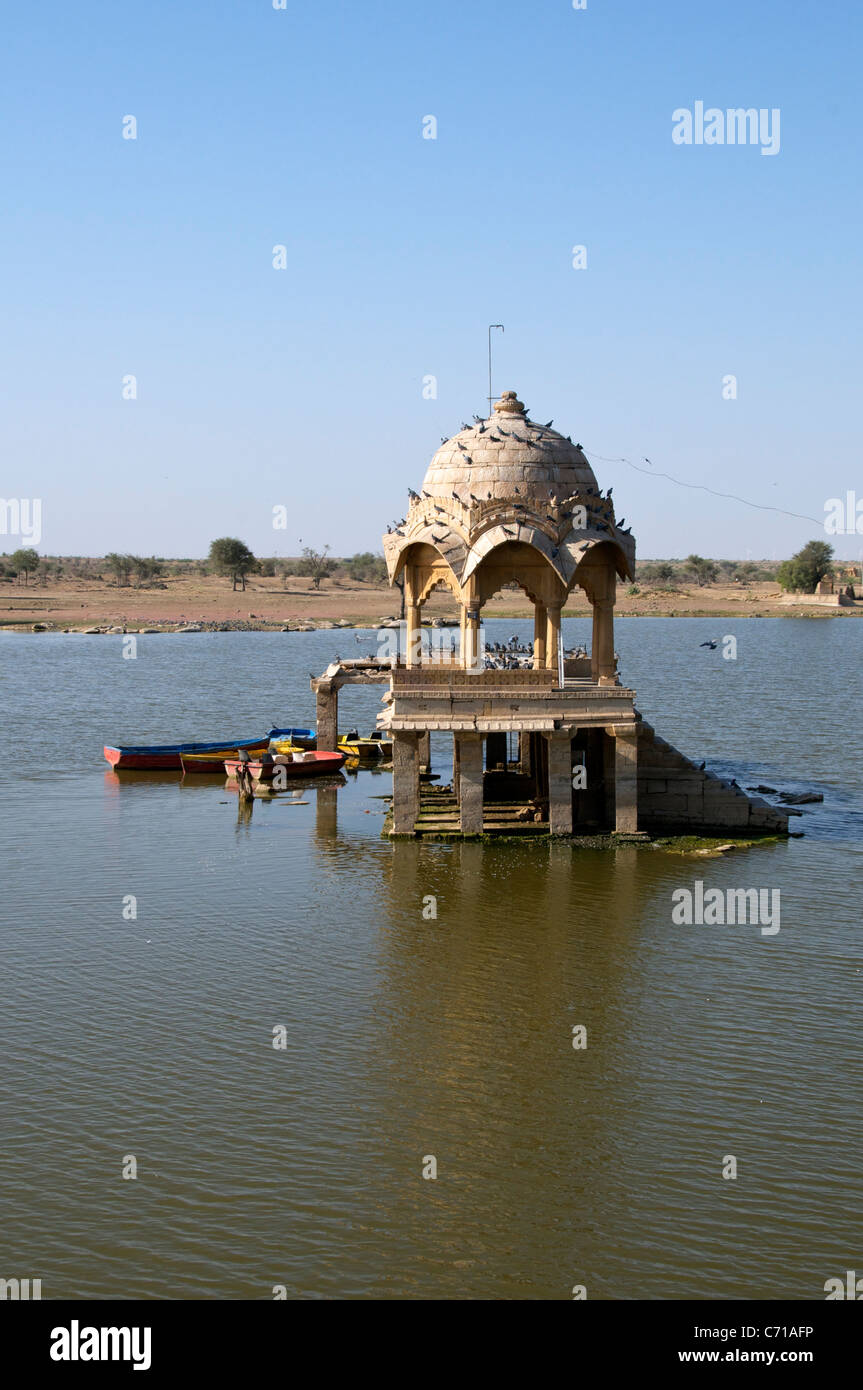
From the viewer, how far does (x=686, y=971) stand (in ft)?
87.8

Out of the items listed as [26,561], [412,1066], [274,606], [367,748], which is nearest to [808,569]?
[274,606]

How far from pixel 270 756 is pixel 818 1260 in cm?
3171

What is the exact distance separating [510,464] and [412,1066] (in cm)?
1975

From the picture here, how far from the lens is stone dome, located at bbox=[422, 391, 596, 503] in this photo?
3812 centimetres

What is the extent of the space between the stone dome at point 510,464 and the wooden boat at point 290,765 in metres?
11.1

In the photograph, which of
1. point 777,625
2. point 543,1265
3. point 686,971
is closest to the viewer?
point 543,1265

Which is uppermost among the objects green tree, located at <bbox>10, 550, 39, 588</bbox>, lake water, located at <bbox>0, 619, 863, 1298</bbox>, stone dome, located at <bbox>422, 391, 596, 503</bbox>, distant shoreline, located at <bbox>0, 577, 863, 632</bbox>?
green tree, located at <bbox>10, 550, 39, 588</bbox>

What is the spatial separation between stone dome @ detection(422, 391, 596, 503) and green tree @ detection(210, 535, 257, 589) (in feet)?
391

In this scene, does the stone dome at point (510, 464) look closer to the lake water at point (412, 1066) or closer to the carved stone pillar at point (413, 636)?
the carved stone pillar at point (413, 636)

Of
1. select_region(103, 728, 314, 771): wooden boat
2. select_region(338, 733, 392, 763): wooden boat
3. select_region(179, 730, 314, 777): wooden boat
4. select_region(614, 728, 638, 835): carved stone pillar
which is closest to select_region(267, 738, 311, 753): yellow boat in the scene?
select_region(179, 730, 314, 777): wooden boat

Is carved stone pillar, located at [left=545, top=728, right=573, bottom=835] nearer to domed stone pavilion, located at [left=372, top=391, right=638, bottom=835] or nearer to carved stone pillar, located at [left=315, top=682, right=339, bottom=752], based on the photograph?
domed stone pavilion, located at [left=372, top=391, right=638, bottom=835]

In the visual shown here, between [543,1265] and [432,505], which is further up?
[432,505]

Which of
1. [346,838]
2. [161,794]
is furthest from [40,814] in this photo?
[346,838]
